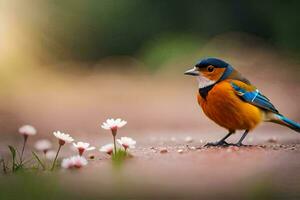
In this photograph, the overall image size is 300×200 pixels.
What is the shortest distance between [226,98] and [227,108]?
3.0 inches

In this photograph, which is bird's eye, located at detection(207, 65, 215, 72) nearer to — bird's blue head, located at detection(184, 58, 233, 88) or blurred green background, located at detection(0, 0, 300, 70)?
bird's blue head, located at detection(184, 58, 233, 88)

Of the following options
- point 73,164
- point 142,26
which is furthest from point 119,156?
point 142,26

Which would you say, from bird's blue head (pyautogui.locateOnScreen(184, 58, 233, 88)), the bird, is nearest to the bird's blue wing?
the bird

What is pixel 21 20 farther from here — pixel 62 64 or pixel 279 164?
pixel 279 164

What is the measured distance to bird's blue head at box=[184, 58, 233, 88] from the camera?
5332mm

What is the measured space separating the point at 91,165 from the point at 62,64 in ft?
44.6

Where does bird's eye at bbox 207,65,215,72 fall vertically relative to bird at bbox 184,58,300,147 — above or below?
above

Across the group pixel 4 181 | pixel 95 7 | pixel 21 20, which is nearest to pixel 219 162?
pixel 4 181

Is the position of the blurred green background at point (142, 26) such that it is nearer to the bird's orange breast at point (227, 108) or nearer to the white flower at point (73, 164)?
the bird's orange breast at point (227, 108)

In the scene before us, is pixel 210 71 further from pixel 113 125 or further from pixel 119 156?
Result: pixel 119 156

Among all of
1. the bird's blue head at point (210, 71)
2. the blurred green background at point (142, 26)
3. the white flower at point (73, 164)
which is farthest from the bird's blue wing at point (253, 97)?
the blurred green background at point (142, 26)

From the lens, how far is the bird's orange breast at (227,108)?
5.35 meters

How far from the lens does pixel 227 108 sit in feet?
17.6

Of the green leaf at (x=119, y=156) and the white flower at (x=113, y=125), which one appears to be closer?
the green leaf at (x=119, y=156)
